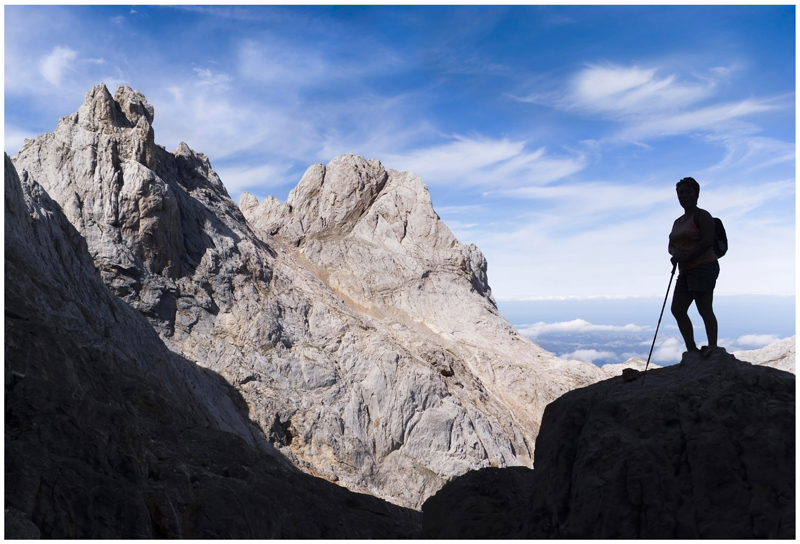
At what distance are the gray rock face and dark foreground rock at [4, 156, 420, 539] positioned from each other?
11.2 meters

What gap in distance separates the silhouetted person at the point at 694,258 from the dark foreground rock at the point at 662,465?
73 centimetres

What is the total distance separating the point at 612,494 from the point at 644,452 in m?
0.71

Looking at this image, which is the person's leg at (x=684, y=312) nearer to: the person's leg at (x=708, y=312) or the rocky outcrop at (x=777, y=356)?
the person's leg at (x=708, y=312)

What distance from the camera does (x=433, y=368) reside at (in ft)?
127

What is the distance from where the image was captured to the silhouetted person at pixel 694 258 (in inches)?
333

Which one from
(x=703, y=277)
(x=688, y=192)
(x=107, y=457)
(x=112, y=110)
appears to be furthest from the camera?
(x=112, y=110)

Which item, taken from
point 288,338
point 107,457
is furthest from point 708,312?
point 288,338

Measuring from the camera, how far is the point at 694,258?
861 centimetres

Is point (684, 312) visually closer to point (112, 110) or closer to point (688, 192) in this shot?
point (688, 192)

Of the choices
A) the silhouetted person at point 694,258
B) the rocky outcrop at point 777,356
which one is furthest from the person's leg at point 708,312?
the rocky outcrop at point 777,356

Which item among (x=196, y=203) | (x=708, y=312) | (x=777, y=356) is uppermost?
(x=196, y=203)

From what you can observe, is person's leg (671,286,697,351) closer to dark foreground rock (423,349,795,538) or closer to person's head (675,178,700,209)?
dark foreground rock (423,349,795,538)

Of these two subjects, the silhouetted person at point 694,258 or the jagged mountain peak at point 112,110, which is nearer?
the silhouetted person at point 694,258

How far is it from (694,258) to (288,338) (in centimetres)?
3107
